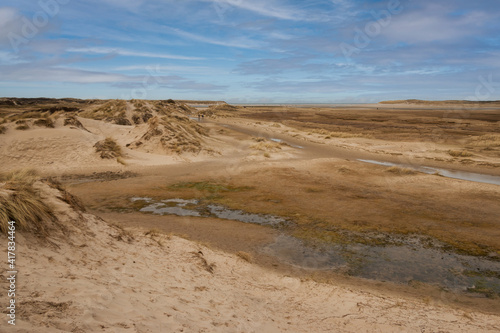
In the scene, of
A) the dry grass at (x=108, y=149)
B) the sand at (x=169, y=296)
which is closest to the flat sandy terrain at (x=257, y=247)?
the sand at (x=169, y=296)

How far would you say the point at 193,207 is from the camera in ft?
41.4

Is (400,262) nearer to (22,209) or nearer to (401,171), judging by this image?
(22,209)

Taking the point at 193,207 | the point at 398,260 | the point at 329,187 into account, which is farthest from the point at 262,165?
the point at 398,260

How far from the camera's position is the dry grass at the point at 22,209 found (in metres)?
5.30

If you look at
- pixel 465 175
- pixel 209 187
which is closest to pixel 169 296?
pixel 209 187

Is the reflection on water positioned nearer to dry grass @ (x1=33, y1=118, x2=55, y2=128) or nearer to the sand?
the sand

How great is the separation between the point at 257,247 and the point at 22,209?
575 cm

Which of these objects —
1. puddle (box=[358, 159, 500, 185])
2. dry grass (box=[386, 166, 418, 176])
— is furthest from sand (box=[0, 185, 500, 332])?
puddle (box=[358, 159, 500, 185])

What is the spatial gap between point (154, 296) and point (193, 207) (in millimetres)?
7680

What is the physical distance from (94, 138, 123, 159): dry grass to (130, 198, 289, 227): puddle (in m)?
8.46

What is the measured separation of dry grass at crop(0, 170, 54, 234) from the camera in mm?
5300

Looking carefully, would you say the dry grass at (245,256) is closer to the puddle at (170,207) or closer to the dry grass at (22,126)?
the puddle at (170,207)

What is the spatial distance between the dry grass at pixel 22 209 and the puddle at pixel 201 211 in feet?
18.2

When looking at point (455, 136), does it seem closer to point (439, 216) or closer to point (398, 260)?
point (439, 216)
